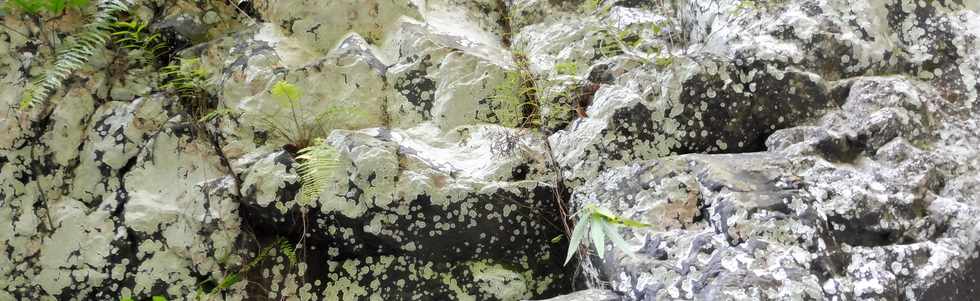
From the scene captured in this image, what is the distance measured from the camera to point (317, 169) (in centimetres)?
294

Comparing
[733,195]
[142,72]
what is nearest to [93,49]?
[142,72]

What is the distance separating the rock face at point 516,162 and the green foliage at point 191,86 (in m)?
0.05

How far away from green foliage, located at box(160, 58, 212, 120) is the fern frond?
96cm

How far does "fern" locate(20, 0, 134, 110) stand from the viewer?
333 centimetres

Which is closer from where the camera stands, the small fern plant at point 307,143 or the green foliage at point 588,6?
the small fern plant at point 307,143

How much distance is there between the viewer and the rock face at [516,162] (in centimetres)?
249

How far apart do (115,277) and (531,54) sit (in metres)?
2.37

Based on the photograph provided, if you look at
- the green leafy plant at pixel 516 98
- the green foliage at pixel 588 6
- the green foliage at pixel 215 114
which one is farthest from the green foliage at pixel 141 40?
the green foliage at pixel 588 6

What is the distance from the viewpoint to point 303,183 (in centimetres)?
Answer: 298

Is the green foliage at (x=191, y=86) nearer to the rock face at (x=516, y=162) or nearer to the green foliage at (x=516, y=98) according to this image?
the rock face at (x=516, y=162)

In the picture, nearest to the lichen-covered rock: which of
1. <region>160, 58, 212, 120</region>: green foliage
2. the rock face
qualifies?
the rock face

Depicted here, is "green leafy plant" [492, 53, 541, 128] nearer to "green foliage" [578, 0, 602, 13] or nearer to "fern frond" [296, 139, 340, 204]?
"green foliage" [578, 0, 602, 13]

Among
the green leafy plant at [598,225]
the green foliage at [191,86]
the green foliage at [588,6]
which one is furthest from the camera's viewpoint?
the green foliage at [588,6]

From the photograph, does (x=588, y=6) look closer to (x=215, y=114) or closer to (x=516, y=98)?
(x=516, y=98)
